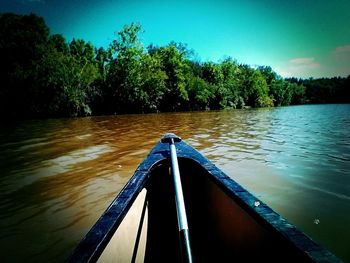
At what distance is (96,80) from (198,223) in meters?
32.3

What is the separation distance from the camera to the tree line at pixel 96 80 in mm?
26828

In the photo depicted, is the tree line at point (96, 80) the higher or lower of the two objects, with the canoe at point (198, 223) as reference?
higher

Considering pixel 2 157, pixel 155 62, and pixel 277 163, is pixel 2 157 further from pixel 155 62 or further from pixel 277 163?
pixel 155 62

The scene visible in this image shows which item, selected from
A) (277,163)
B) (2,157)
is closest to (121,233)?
(277,163)

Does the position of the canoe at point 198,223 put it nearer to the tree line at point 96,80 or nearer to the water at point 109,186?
the water at point 109,186

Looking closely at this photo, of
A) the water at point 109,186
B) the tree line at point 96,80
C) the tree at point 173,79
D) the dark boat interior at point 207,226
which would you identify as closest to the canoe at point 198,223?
the dark boat interior at point 207,226

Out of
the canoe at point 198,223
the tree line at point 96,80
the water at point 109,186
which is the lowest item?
the water at point 109,186

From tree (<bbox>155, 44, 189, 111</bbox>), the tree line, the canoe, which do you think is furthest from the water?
tree (<bbox>155, 44, 189, 111</bbox>)

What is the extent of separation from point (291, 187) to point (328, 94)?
4441 inches

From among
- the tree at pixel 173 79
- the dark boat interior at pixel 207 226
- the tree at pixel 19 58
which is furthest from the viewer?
the tree at pixel 173 79

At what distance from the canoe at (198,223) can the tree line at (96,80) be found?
26940 millimetres

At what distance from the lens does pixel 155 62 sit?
34688 millimetres

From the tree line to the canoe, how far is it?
88.4ft

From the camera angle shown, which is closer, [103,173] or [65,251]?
[65,251]
